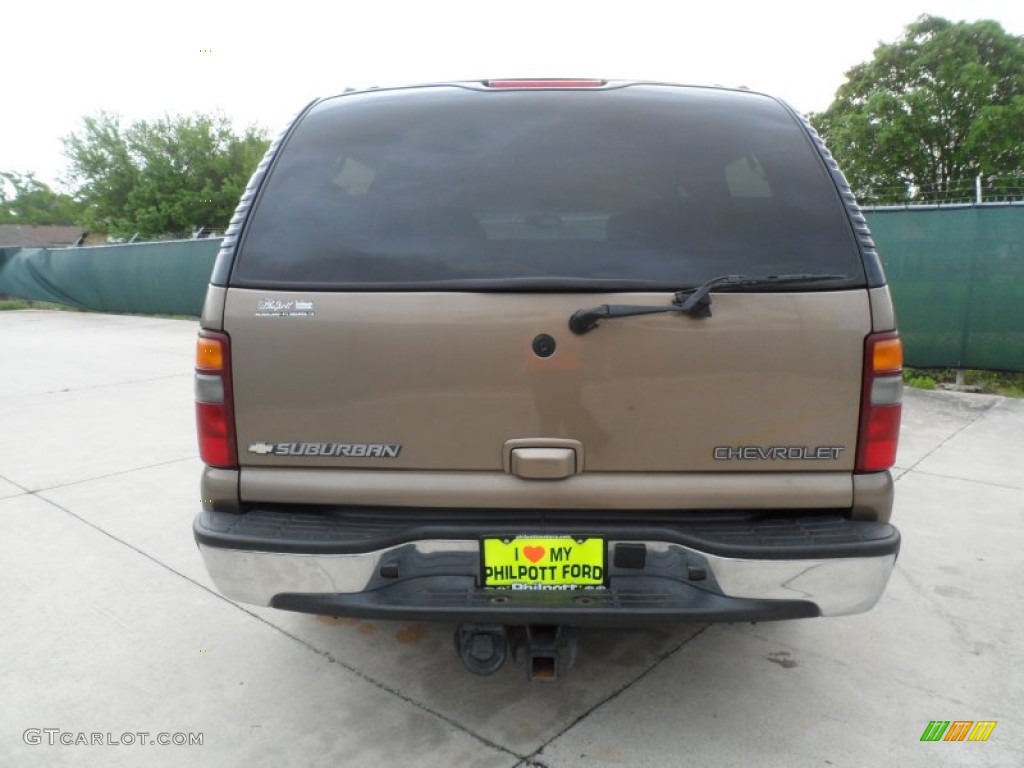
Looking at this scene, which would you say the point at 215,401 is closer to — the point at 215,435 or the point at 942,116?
the point at 215,435

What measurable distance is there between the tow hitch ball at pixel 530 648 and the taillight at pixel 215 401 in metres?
0.86

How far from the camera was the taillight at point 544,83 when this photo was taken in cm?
239

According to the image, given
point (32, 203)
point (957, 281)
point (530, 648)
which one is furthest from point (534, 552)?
point (32, 203)

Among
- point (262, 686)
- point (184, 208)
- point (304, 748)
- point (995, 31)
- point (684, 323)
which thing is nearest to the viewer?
point (684, 323)

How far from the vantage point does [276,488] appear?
2.10 metres

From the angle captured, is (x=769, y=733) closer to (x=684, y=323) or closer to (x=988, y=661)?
(x=988, y=661)

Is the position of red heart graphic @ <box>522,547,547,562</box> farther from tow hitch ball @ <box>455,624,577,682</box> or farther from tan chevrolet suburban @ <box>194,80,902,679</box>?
tow hitch ball @ <box>455,624,577,682</box>

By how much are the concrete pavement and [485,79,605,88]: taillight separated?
201 centimetres

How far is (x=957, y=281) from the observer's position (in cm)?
697

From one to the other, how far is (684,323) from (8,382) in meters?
9.28

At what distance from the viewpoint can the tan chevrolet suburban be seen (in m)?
1.97

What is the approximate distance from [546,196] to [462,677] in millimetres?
1679

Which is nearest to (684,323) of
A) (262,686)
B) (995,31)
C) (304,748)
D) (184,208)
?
(304,748)

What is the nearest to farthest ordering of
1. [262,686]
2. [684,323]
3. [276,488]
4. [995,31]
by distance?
[684,323]
[276,488]
[262,686]
[995,31]
